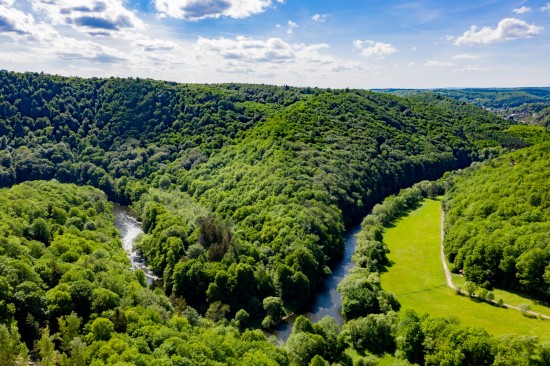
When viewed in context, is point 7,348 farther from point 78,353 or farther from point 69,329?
point 69,329

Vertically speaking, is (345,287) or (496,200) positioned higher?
(496,200)

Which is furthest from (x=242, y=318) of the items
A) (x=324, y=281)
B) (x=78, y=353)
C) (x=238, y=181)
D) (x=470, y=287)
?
(x=238, y=181)

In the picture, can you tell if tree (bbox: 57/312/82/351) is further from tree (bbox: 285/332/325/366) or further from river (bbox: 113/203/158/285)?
river (bbox: 113/203/158/285)

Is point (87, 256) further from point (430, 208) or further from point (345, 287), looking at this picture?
point (430, 208)

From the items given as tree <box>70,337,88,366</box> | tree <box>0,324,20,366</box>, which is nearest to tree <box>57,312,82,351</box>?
tree <box>70,337,88,366</box>

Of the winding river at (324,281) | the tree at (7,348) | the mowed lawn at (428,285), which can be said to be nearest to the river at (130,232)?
the winding river at (324,281)

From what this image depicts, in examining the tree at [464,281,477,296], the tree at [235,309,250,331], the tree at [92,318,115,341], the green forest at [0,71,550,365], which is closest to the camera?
the tree at [92,318,115,341]

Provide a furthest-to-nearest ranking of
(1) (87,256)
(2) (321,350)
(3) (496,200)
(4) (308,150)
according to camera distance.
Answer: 1. (4) (308,150)
2. (3) (496,200)
3. (1) (87,256)
4. (2) (321,350)

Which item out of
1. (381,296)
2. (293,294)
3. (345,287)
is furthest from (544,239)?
(293,294)

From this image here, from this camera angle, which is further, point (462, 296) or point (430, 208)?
point (430, 208)
